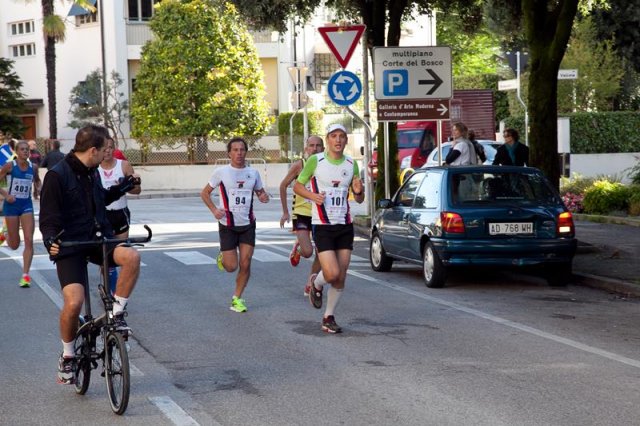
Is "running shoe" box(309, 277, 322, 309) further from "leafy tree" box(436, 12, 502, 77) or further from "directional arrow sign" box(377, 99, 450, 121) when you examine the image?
"leafy tree" box(436, 12, 502, 77)

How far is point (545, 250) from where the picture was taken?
14289 millimetres

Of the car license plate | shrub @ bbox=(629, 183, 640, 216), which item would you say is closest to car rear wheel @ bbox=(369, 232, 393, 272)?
the car license plate

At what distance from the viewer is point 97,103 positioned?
52.4 m

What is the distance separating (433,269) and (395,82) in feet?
23.2

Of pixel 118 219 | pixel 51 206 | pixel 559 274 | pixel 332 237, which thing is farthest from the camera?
pixel 559 274

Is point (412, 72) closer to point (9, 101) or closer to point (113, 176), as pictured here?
point (113, 176)

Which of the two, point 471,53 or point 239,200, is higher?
point 471,53

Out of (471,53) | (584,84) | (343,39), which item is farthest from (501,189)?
(471,53)

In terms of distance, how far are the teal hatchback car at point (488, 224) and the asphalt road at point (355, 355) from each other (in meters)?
0.36

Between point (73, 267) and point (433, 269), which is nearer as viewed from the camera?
point (73, 267)

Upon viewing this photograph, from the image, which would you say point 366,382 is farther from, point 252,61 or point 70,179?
point 252,61

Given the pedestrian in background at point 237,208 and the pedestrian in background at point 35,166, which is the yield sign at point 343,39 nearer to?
the pedestrian in background at point 35,166

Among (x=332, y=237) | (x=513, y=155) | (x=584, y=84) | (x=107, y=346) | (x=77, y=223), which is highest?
(x=584, y=84)

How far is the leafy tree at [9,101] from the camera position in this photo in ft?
163
